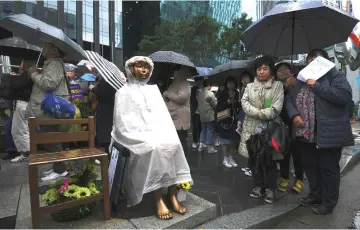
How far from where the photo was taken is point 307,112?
10.8 ft

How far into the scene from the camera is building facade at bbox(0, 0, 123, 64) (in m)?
24.1

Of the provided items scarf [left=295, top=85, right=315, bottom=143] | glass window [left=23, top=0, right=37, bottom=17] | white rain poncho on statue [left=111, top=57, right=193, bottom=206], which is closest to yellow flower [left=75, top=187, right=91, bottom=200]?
white rain poncho on statue [left=111, top=57, right=193, bottom=206]

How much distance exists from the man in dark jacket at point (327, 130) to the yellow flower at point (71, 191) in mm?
2524

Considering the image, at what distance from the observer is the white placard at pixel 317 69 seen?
10.3 ft

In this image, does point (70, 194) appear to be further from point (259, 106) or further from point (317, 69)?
point (317, 69)

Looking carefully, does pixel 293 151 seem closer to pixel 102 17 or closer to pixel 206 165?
pixel 206 165

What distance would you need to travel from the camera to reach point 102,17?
1220 inches

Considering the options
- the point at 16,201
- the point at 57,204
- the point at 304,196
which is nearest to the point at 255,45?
the point at 304,196

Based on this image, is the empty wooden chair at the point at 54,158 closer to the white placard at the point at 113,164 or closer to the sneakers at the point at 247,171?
the white placard at the point at 113,164

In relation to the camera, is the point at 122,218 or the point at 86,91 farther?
the point at 86,91

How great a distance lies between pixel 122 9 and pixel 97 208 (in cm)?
3521

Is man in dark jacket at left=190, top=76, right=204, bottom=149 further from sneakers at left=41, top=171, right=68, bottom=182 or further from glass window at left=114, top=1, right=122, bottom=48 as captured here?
glass window at left=114, top=1, right=122, bottom=48

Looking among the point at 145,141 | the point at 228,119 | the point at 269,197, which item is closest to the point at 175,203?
the point at 145,141

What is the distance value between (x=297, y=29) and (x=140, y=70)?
2.63 m
